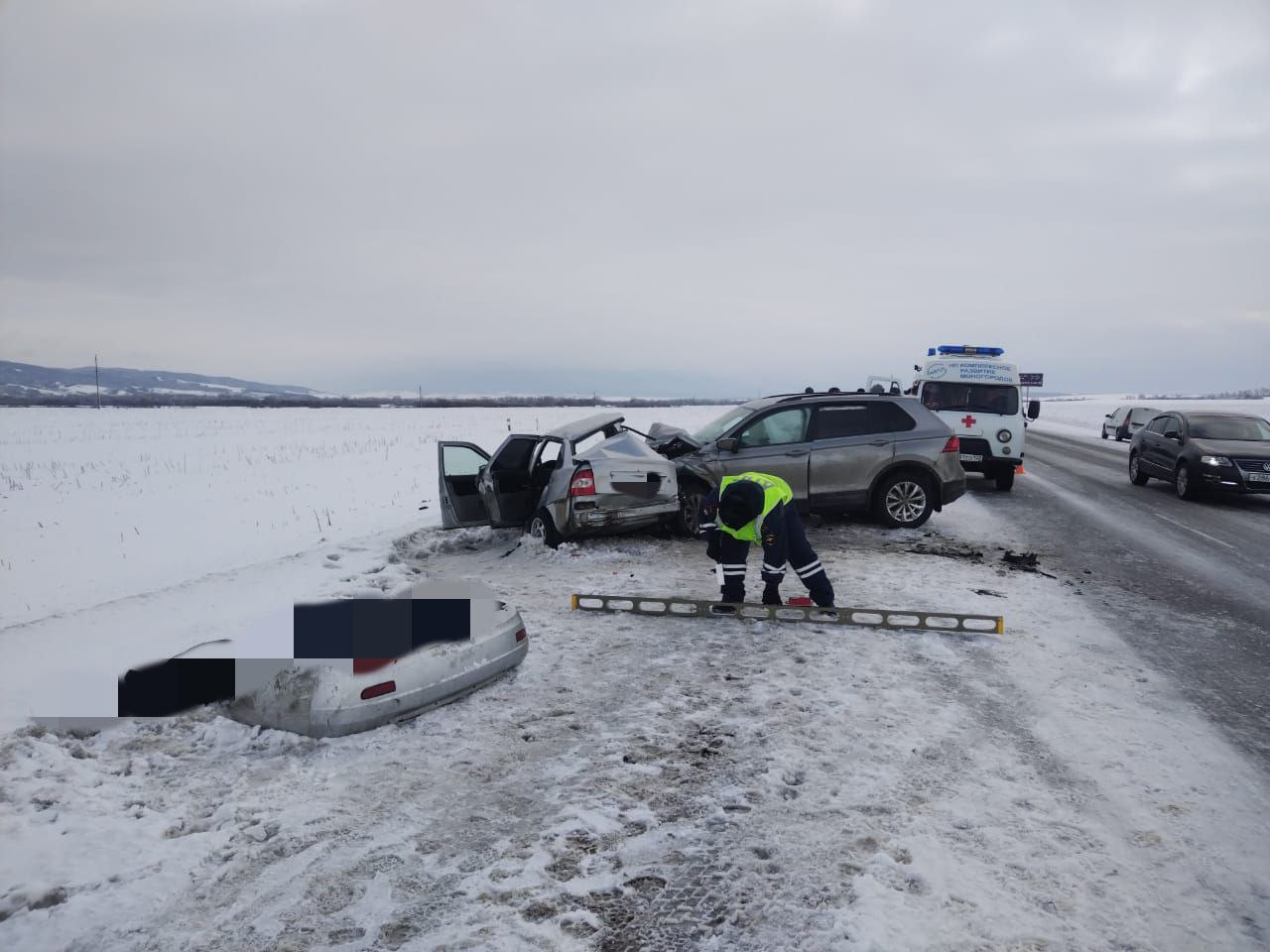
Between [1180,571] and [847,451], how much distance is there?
3.69 metres

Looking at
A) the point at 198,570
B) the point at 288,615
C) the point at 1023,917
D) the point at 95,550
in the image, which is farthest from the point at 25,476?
the point at 1023,917

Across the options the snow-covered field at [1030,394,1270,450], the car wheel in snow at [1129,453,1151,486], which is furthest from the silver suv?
the snow-covered field at [1030,394,1270,450]

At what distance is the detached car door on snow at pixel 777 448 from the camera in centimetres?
881

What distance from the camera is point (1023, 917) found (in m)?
2.50

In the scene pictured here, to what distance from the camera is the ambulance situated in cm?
1238

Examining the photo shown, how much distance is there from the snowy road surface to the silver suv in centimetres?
386

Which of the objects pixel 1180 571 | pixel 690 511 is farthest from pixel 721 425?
pixel 1180 571

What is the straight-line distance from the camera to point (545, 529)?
8.34 m

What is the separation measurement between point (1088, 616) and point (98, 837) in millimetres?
6864

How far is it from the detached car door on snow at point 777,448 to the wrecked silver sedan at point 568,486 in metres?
1.04

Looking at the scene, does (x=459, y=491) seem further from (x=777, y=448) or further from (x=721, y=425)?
(x=777, y=448)

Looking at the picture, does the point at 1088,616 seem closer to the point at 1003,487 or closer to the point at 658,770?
the point at 658,770

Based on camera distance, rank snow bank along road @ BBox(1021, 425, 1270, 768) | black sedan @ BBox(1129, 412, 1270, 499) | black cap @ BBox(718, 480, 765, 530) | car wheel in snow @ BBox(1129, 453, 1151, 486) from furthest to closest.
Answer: car wheel in snow @ BBox(1129, 453, 1151, 486) < black sedan @ BBox(1129, 412, 1270, 499) < black cap @ BBox(718, 480, 765, 530) < snow bank along road @ BBox(1021, 425, 1270, 768)

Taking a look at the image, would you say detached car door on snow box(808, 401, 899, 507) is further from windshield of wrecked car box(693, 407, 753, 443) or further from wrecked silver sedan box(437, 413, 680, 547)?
wrecked silver sedan box(437, 413, 680, 547)
